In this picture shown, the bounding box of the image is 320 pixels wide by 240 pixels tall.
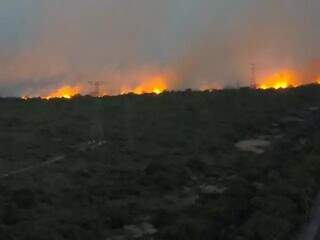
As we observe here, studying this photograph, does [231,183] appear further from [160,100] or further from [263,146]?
[160,100]

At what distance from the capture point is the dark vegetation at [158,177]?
22312mm

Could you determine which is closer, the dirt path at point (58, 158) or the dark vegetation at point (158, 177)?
the dark vegetation at point (158, 177)

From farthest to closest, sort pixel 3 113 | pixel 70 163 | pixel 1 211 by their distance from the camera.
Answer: pixel 3 113 < pixel 70 163 < pixel 1 211

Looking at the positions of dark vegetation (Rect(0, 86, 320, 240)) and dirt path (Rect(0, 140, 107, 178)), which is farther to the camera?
dirt path (Rect(0, 140, 107, 178))

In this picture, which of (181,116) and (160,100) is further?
(160,100)

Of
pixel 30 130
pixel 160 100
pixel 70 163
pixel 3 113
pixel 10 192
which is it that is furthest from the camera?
pixel 160 100

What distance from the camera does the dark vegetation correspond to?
2231 cm

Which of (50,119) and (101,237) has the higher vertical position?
(50,119)

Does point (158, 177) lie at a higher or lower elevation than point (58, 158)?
lower

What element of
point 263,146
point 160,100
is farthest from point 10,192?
point 160,100

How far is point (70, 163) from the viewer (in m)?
35.6

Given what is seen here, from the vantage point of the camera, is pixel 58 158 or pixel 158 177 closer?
pixel 158 177

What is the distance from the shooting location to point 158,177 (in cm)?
3119

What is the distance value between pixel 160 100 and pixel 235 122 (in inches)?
823
